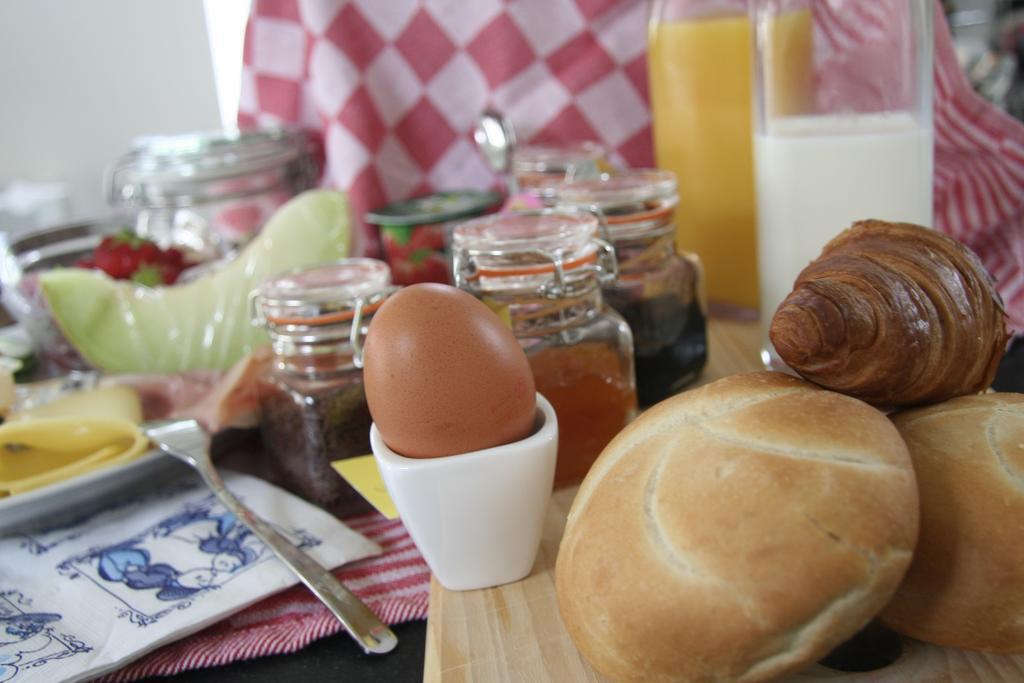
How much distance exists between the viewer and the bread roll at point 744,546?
0.36 metres

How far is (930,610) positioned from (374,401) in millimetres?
289

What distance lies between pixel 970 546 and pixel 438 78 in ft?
2.94

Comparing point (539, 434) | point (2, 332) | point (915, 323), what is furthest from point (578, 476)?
point (2, 332)

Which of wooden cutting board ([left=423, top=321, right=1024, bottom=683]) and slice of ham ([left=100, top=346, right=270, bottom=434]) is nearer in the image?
wooden cutting board ([left=423, top=321, right=1024, bottom=683])

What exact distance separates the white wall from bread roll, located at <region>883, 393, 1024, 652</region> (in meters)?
1.58

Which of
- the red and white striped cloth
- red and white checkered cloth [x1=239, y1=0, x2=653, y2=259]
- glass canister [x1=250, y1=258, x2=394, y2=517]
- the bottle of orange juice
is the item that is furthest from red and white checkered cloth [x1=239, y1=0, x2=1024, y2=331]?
the red and white striped cloth

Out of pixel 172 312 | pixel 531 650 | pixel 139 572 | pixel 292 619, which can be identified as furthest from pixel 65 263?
pixel 531 650

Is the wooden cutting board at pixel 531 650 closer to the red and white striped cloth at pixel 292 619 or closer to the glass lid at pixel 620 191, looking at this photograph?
the red and white striped cloth at pixel 292 619

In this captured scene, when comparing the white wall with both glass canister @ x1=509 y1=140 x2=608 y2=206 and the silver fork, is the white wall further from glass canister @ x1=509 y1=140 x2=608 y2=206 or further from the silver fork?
the silver fork

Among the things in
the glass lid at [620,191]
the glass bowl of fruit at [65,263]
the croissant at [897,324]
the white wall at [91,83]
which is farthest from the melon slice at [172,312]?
the white wall at [91,83]

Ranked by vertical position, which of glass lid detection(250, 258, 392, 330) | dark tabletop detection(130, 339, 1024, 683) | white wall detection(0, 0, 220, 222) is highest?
white wall detection(0, 0, 220, 222)

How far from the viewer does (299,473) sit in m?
0.69

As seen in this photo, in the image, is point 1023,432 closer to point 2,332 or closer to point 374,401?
point 374,401

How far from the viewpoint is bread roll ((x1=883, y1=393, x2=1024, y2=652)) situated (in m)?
0.40
